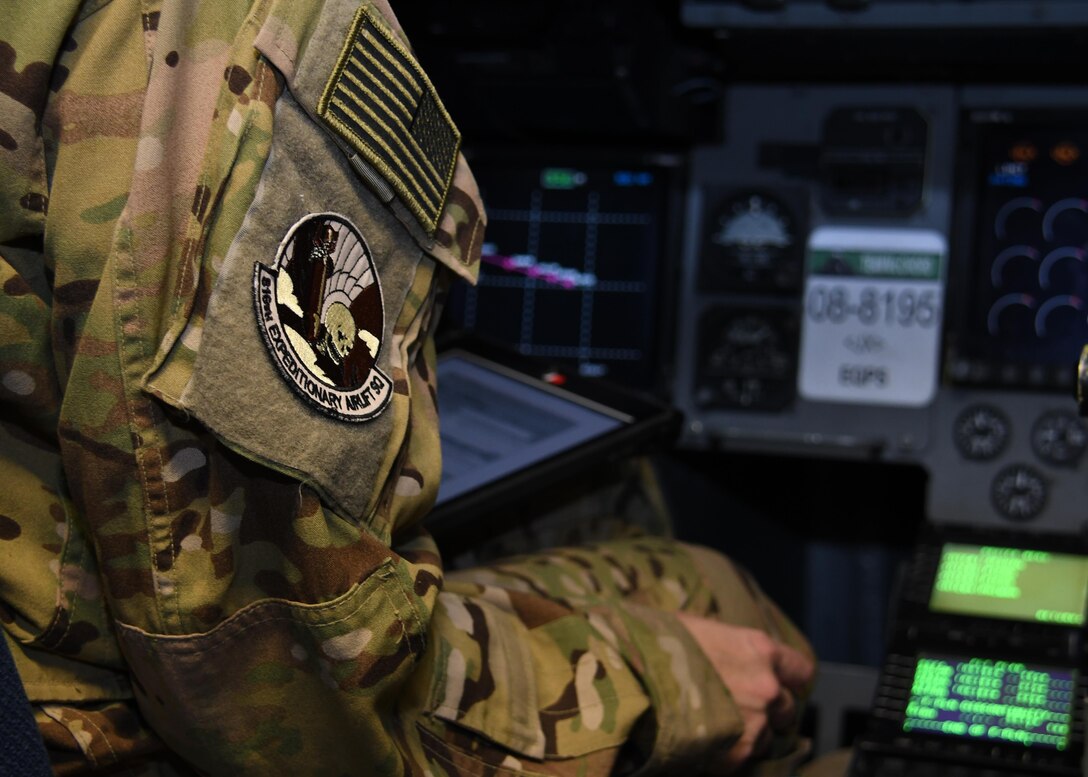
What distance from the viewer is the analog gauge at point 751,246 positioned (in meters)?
2.61

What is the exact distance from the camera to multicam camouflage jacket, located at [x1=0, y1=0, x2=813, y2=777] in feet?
2.62

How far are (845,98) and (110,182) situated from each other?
203 cm

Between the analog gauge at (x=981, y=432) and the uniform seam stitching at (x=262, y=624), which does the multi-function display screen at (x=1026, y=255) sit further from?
the uniform seam stitching at (x=262, y=624)

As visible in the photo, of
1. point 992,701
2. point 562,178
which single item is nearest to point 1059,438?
point 992,701

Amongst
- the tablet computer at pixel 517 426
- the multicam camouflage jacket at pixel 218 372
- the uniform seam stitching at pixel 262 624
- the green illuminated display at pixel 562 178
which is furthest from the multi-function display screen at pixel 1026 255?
the uniform seam stitching at pixel 262 624

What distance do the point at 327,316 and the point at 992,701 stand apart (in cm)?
Answer: 141

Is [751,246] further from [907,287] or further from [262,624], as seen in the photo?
[262,624]

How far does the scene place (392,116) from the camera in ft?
2.95

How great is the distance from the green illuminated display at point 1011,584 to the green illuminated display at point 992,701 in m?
0.16

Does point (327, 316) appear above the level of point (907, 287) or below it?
below

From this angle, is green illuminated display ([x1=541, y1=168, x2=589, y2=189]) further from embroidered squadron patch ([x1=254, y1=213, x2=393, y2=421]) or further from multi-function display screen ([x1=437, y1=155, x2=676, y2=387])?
embroidered squadron patch ([x1=254, y1=213, x2=393, y2=421])

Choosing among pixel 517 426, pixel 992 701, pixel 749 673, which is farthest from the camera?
pixel 992 701

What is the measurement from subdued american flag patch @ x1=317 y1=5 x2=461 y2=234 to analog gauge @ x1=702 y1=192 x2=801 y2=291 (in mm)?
1705

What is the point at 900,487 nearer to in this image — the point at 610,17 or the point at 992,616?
the point at 992,616
